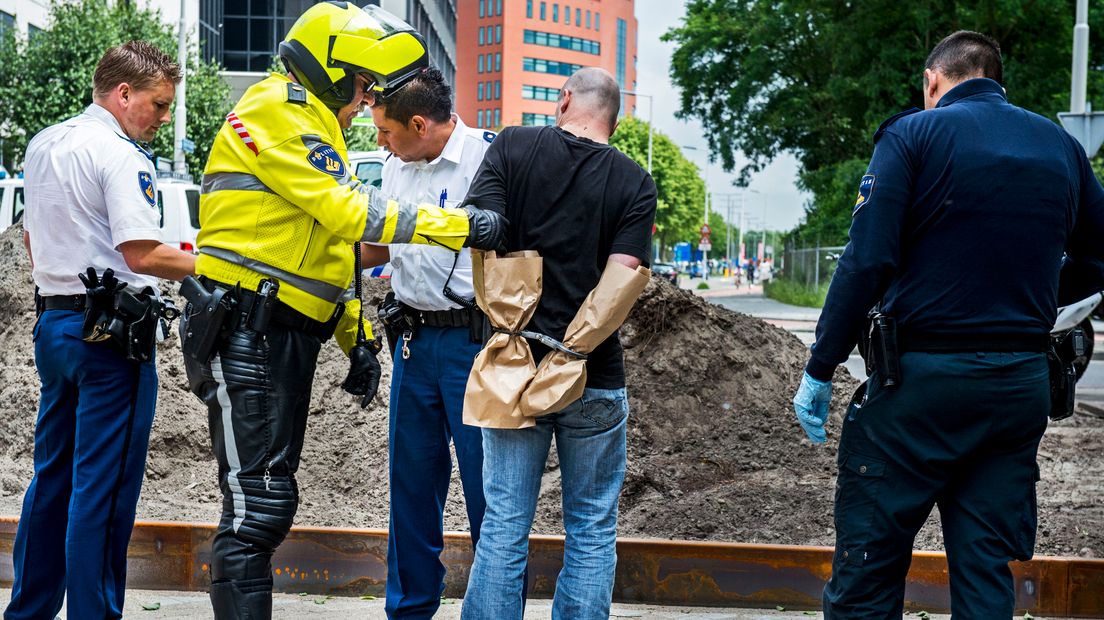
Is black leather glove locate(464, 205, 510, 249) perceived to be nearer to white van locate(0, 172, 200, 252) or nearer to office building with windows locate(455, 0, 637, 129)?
white van locate(0, 172, 200, 252)

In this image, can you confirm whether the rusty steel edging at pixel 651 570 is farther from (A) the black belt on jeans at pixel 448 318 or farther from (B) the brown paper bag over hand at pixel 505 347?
(B) the brown paper bag over hand at pixel 505 347

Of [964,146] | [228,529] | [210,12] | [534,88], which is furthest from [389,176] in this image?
[534,88]

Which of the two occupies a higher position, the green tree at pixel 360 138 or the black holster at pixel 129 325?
the green tree at pixel 360 138

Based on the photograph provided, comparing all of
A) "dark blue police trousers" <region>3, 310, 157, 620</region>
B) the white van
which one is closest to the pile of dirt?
"dark blue police trousers" <region>3, 310, 157, 620</region>

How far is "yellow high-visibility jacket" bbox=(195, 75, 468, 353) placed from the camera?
122 inches

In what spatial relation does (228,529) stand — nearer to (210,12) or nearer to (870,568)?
(870,568)

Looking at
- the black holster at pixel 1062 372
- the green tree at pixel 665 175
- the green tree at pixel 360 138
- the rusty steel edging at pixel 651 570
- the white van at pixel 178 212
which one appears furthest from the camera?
the green tree at pixel 665 175

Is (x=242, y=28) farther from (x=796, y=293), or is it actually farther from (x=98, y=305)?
(x=98, y=305)

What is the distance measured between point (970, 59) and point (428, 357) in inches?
75.5

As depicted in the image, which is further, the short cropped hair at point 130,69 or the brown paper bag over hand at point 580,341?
the short cropped hair at point 130,69

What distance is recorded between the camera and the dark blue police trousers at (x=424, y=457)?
148 inches

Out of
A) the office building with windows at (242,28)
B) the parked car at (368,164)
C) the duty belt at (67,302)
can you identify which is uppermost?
the office building with windows at (242,28)

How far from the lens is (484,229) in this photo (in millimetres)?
3088

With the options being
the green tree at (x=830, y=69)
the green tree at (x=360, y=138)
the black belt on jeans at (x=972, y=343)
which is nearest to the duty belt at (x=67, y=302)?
the black belt on jeans at (x=972, y=343)
